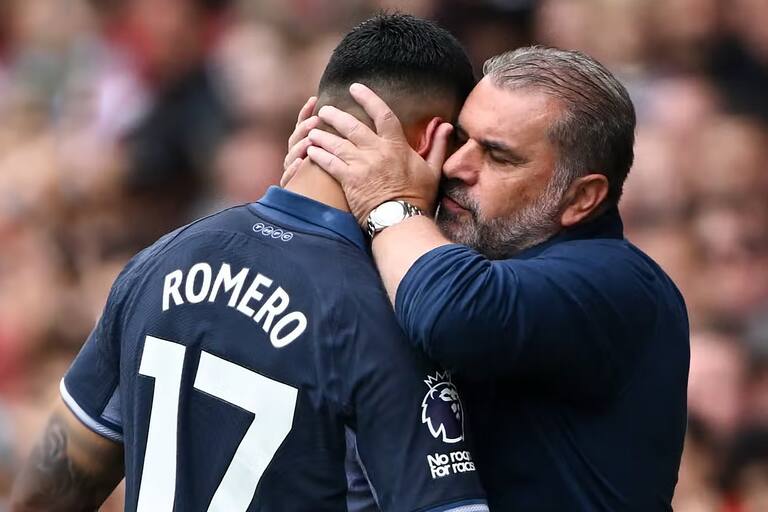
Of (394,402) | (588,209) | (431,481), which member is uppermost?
(588,209)

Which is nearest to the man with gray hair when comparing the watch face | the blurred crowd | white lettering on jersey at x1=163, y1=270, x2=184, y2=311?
the watch face

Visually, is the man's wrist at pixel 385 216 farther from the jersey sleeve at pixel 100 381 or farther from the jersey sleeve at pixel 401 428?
the jersey sleeve at pixel 100 381

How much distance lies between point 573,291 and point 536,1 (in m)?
2.70

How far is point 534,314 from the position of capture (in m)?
2.45

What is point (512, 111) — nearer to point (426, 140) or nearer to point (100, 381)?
point (426, 140)

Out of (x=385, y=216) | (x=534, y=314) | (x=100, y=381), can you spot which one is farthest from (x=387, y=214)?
(x=100, y=381)

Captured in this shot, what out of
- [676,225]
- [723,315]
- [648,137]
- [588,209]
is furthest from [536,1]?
→ [588,209]

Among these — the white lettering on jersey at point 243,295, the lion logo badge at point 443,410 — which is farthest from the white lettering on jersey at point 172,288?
the lion logo badge at point 443,410

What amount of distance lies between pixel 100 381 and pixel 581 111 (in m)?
1.18

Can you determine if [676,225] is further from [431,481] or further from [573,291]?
[431,481]

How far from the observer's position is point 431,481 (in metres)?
2.36

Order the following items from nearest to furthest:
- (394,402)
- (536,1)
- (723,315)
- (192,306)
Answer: (394,402) → (192,306) → (723,315) → (536,1)

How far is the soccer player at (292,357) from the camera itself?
2373 mm

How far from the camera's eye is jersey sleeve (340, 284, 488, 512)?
2.35 meters
